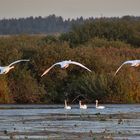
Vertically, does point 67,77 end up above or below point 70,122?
above

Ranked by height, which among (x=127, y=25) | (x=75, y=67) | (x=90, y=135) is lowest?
(x=90, y=135)

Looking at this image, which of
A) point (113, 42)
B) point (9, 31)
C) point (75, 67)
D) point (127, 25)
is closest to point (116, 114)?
point (75, 67)

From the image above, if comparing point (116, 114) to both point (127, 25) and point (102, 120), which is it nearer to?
point (102, 120)

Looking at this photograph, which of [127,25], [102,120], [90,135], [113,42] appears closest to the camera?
[90,135]

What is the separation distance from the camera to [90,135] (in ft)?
114

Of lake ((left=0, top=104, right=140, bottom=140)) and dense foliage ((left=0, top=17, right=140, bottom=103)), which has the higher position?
dense foliage ((left=0, top=17, right=140, bottom=103))

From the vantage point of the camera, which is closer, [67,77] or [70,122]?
[70,122]

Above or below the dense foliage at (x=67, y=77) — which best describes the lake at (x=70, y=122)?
below

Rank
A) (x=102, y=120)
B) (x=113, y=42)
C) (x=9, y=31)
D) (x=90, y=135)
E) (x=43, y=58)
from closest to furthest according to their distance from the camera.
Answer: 1. (x=90, y=135)
2. (x=102, y=120)
3. (x=43, y=58)
4. (x=113, y=42)
5. (x=9, y=31)

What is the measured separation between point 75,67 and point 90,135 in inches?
1152

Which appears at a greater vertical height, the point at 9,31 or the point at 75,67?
the point at 9,31

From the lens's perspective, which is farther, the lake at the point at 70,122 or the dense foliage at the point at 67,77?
the dense foliage at the point at 67,77

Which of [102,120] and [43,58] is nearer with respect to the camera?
[102,120]

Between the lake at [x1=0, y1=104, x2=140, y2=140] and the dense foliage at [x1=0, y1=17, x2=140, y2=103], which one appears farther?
the dense foliage at [x1=0, y1=17, x2=140, y2=103]
